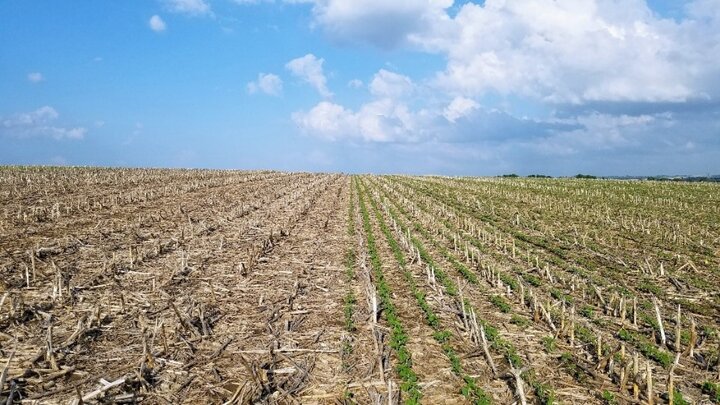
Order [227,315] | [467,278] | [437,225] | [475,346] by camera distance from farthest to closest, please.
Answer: [437,225] → [467,278] → [227,315] → [475,346]

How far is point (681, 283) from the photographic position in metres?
12.1

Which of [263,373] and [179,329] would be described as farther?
[179,329]

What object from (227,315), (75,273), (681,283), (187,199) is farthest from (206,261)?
(187,199)

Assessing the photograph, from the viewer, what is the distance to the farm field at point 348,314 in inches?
253

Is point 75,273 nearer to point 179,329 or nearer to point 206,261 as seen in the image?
point 206,261

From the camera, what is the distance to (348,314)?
30.3 feet

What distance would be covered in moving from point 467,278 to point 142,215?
15.4 m

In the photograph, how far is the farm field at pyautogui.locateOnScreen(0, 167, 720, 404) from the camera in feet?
21.1

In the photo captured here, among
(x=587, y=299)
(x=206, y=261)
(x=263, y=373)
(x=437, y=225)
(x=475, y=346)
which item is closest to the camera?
(x=263, y=373)

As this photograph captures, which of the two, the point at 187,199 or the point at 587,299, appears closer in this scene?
the point at 587,299

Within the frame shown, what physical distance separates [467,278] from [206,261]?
280 inches

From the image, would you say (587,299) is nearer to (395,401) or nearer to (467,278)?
(467,278)

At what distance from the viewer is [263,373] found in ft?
21.6

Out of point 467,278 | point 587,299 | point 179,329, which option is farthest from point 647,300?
point 179,329
